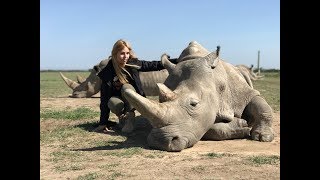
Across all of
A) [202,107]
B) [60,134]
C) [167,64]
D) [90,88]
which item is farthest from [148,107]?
[90,88]

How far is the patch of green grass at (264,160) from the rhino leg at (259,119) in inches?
53.2

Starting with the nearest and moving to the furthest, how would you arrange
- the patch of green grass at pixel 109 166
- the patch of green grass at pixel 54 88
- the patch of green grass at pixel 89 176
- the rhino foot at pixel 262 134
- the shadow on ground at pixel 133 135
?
the patch of green grass at pixel 89 176 < the patch of green grass at pixel 109 166 < the shadow on ground at pixel 133 135 < the rhino foot at pixel 262 134 < the patch of green grass at pixel 54 88

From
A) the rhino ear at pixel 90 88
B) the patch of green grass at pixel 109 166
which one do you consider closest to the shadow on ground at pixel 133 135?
the patch of green grass at pixel 109 166

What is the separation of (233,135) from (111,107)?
2125 mm

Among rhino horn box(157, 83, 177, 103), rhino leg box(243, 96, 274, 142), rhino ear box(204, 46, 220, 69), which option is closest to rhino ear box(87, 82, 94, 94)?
rhino leg box(243, 96, 274, 142)

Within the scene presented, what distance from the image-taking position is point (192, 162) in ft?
15.1

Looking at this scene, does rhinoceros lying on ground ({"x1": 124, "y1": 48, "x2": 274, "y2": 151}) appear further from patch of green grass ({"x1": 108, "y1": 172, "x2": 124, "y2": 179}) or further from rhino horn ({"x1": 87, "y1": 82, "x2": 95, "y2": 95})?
rhino horn ({"x1": 87, "y1": 82, "x2": 95, "y2": 95})

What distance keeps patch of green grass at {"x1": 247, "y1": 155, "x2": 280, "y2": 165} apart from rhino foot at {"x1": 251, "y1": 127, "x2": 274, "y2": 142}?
4.22 feet

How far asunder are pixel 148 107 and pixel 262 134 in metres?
2.27

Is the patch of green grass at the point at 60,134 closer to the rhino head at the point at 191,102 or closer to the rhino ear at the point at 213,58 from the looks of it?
the rhino head at the point at 191,102

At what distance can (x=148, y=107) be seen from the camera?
4.89 m

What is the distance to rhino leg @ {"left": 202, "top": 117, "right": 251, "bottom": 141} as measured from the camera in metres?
6.08

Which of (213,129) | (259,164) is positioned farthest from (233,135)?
(259,164)

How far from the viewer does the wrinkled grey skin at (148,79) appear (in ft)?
22.3
